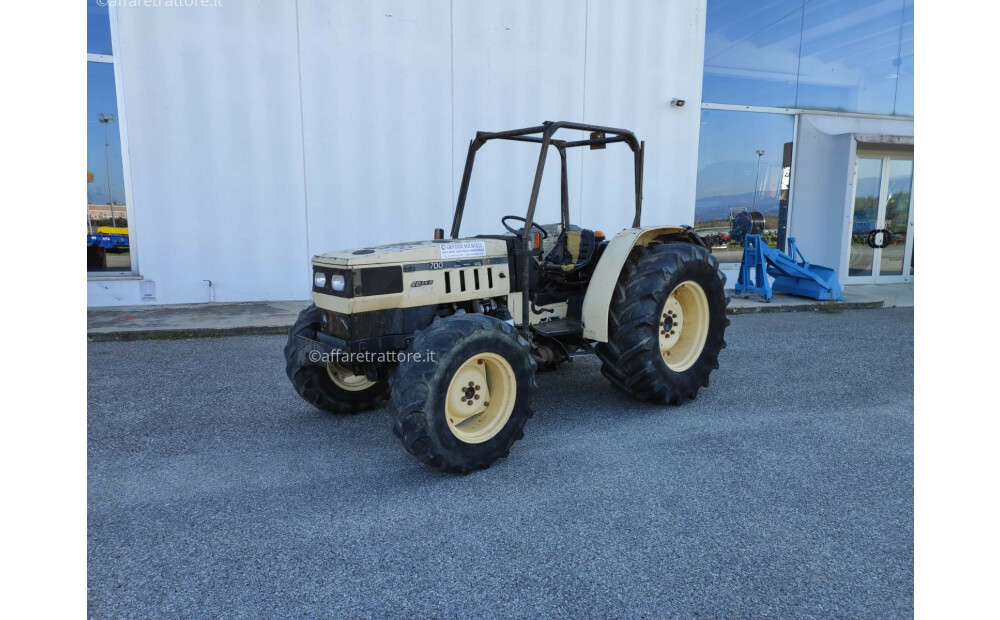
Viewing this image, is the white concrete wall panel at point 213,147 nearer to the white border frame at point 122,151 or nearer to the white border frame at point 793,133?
the white border frame at point 122,151

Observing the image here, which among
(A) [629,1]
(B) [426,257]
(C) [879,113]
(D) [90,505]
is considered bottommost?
(D) [90,505]

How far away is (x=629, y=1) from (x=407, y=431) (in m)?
8.32

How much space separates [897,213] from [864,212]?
0.89 meters

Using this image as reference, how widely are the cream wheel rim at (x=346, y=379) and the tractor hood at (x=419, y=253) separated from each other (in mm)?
756

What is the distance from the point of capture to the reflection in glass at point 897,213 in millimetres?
11453

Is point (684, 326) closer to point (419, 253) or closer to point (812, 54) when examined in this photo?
point (419, 253)

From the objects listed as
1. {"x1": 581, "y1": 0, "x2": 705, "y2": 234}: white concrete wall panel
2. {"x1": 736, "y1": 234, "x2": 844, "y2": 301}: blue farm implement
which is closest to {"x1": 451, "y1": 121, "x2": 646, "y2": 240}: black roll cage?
{"x1": 581, "y1": 0, "x2": 705, "y2": 234}: white concrete wall panel

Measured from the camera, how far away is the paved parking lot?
224 centimetres

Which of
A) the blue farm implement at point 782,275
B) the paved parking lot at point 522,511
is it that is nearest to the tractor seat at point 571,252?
the paved parking lot at point 522,511

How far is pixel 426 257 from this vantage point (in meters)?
3.55

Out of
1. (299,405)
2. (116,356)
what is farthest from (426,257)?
(116,356)

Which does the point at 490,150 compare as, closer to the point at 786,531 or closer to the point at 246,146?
the point at 246,146

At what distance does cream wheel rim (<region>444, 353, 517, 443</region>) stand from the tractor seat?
1.18 m

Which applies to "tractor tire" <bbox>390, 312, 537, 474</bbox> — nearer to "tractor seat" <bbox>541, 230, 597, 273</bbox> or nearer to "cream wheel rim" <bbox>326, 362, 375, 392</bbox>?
"cream wheel rim" <bbox>326, 362, 375, 392</bbox>
